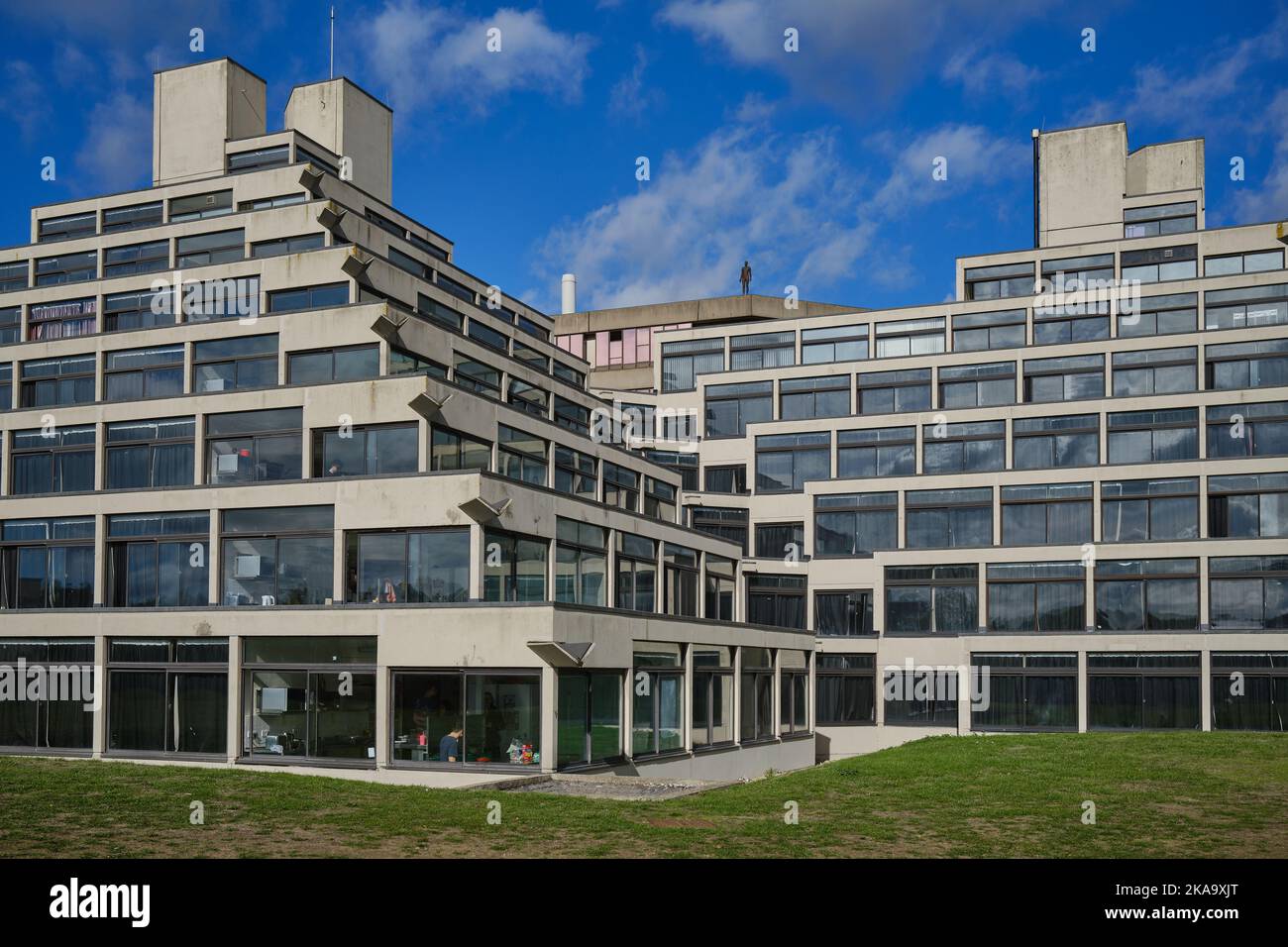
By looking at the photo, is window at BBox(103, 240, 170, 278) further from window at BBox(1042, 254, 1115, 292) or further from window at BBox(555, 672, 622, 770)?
window at BBox(1042, 254, 1115, 292)

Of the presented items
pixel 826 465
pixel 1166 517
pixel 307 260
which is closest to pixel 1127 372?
pixel 1166 517

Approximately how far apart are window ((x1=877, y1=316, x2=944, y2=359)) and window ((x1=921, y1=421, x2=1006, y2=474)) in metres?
4.82

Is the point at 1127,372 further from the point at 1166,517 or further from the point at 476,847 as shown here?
the point at 476,847

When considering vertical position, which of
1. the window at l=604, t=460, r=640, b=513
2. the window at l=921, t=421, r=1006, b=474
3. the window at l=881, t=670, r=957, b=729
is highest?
the window at l=921, t=421, r=1006, b=474

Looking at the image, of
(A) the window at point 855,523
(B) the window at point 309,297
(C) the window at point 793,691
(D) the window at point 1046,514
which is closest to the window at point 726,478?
(A) the window at point 855,523

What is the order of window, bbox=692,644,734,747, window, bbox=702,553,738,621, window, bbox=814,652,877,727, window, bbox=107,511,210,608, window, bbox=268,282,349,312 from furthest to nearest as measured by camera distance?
1. window, bbox=814,652,877,727
2. window, bbox=702,553,738,621
3. window, bbox=692,644,734,747
4. window, bbox=268,282,349,312
5. window, bbox=107,511,210,608

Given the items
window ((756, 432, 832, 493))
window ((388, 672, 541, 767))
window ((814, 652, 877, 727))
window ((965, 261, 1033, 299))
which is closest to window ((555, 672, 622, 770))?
window ((388, 672, 541, 767))

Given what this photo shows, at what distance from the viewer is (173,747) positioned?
1468 inches

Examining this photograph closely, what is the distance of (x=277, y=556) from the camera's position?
123 ft

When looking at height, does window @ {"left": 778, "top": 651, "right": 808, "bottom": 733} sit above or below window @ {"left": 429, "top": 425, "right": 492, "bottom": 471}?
below

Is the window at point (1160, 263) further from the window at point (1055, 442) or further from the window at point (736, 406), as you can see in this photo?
the window at point (736, 406)

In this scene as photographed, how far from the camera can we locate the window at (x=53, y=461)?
42.0 metres

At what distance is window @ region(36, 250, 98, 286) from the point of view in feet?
159

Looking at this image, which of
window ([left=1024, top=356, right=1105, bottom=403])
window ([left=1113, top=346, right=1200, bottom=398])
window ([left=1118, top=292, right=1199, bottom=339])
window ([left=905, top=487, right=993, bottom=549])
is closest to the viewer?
window ([left=1113, top=346, right=1200, bottom=398])
